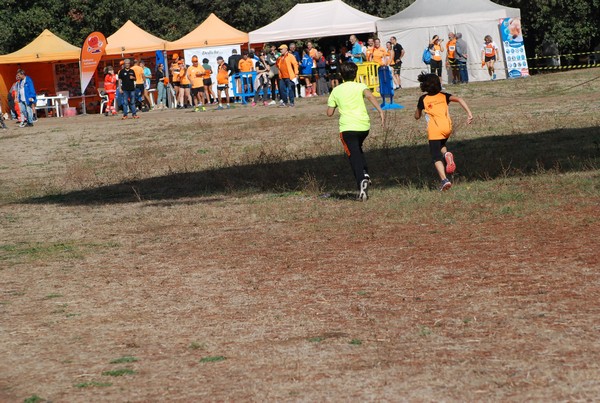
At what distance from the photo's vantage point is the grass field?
676 cm

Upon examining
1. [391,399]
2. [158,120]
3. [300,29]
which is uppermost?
[300,29]

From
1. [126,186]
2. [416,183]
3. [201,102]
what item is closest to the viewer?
[416,183]

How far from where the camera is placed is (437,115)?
14.9 m

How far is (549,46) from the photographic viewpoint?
55688mm

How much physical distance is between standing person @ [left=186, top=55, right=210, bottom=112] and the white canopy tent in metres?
7.09

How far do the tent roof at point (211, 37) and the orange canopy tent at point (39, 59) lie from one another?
4.22m

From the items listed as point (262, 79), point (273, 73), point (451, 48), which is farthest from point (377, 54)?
point (262, 79)

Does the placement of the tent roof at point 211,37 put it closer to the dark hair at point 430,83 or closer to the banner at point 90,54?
the banner at point 90,54

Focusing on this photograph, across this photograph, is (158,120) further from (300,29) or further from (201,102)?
(300,29)

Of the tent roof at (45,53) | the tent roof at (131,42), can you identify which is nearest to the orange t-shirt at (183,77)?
the tent roof at (131,42)

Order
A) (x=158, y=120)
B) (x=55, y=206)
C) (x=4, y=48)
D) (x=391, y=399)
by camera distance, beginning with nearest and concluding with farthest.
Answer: (x=391, y=399), (x=55, y=206), (x=158, y=120), (x=4, y=48)

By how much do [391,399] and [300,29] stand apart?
3636 centimetres

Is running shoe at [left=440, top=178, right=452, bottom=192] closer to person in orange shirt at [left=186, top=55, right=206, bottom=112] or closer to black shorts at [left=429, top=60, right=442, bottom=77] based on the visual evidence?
black shorts at [left=429, top=60, right=442, bottom=77]

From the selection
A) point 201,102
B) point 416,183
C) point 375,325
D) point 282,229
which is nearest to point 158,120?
point 201,102
